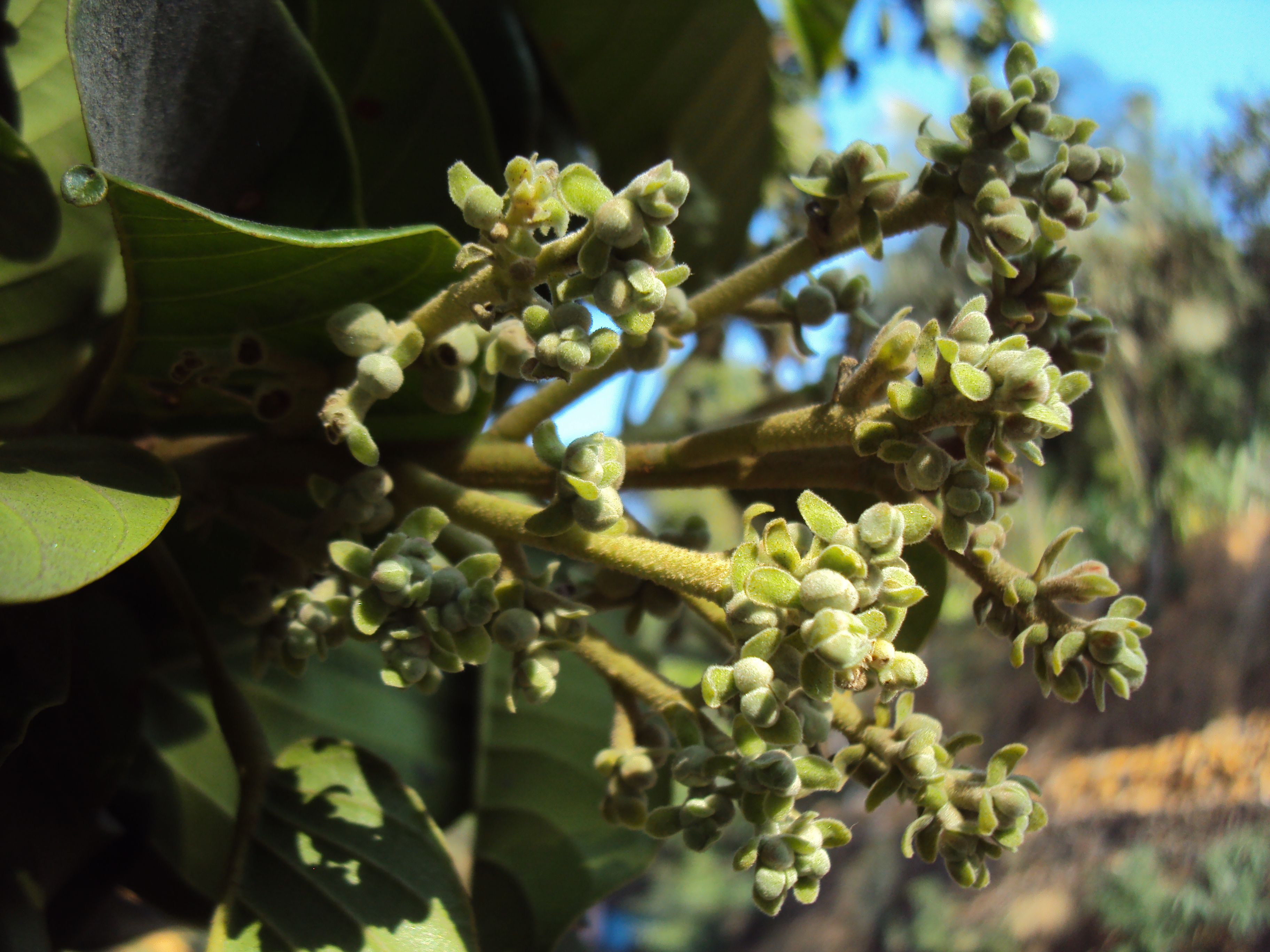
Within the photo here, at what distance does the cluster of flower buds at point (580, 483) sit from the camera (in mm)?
486

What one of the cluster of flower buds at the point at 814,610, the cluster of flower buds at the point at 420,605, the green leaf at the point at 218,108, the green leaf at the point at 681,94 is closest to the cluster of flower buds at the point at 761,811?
the cluster of flower buds at the point at 814,610

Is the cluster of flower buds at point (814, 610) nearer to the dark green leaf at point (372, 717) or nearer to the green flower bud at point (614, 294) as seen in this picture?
the green flower bud at point (614, 294)

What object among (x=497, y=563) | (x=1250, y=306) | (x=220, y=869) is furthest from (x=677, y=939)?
(x=497, y=563)

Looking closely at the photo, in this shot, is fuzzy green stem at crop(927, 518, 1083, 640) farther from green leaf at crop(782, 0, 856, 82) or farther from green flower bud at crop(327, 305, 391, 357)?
green leaf at crop(782, 0, 856, 82)

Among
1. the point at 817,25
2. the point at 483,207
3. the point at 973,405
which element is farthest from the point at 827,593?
the point at 817,25

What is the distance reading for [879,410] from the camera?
1.66 ft

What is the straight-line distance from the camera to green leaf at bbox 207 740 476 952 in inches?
25.1

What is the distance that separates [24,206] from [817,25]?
991 millimetres

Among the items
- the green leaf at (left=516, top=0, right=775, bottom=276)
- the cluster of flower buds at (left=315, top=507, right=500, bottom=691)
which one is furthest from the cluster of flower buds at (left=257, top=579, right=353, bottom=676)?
the green leaf at (left=516, top=0, right=775, bottom=276)

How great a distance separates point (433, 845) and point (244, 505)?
0.89 ft

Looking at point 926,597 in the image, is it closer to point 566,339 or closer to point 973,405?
point 973,405

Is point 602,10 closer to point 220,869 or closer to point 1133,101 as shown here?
point 220,869

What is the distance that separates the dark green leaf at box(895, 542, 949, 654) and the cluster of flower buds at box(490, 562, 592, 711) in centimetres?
25

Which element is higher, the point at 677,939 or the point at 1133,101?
the point at 1133,101
